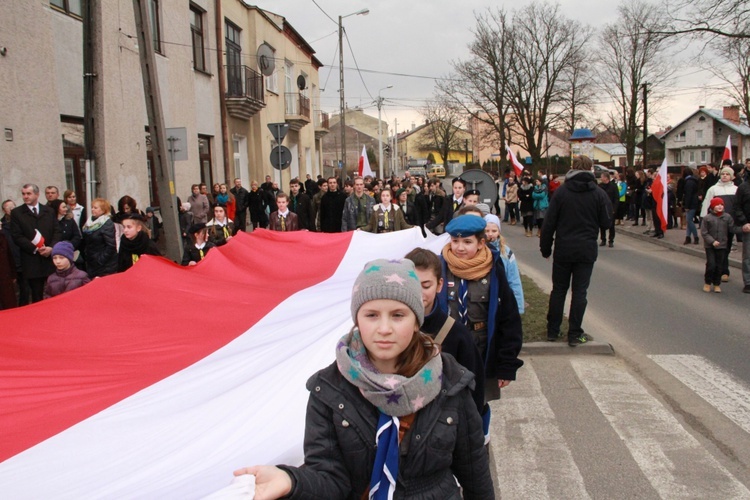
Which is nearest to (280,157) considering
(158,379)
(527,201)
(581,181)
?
(527,201)

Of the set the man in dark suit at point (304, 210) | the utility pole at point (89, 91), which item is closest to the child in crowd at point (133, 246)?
the utility pole at point (89, 91)

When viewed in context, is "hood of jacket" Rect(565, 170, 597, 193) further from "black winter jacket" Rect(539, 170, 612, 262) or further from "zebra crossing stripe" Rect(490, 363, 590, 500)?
"zebra crossing stripe" Rect(490, 363, 590, 500)

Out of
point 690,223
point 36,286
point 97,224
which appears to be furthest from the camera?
point 690,223

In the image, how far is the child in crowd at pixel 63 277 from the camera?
624 centimetres

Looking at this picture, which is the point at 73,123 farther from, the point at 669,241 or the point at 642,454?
the point at 669,241

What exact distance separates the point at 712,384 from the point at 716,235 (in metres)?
4.99

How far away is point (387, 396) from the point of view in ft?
6.87

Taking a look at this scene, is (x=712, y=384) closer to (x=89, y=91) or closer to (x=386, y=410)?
(x=386, y=410)

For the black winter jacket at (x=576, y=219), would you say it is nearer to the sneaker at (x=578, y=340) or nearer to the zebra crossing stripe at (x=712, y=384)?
the sneaker at (x=578, y=340)

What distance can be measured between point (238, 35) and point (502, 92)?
26392mm

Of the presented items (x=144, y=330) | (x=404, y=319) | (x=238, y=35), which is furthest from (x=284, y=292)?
(x=238, y=35)

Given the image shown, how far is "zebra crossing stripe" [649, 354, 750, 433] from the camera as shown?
17.9 feet

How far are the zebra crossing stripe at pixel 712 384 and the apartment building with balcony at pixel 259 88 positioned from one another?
13.5 metres

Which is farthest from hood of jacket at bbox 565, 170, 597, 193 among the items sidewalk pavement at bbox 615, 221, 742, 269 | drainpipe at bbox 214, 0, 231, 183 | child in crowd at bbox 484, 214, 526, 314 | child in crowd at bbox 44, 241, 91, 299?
drainpipe at bbox 214, 0, 231, 183
